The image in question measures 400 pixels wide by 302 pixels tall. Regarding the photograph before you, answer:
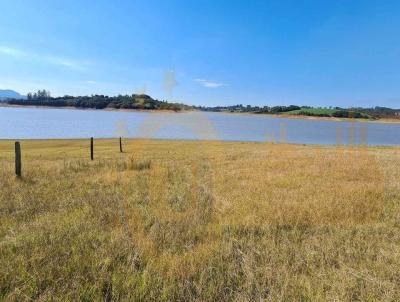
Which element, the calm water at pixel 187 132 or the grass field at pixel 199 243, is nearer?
the grass field at pixel 199 243

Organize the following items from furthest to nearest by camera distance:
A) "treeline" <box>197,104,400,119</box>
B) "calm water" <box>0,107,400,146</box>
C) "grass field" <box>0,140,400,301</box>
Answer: "treeline" <box>197,104,400,119</box> < "calm water" <box>0,107,400,146</box> < "grass field" <box>0,140,400,301</box>

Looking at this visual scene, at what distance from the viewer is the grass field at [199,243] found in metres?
3.34

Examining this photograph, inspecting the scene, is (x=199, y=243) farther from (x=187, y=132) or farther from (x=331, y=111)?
(x=331, y=111)

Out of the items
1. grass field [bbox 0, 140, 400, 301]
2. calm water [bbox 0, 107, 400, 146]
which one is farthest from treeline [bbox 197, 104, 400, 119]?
grass field [bbox 0, 140, 400, 301]

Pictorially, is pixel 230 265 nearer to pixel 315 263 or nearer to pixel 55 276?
pixel 315 263

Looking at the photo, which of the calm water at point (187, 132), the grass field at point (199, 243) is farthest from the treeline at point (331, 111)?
the grass field at point (199, 243)

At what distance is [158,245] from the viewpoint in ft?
14.5

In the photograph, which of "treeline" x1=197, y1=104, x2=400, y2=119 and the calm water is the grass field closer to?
the calm water

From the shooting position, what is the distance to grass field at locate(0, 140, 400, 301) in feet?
11.0

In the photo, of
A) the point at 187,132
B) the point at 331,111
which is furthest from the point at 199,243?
the point at 331,111

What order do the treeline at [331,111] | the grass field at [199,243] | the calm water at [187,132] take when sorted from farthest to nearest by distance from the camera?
the treeline at [331,111] → the calm water at [187,132] → the grass field at [199,243]

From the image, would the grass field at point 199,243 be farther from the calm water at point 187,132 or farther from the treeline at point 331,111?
the treeline at point 331,111

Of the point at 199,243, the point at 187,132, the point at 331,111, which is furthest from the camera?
the point at 331,111

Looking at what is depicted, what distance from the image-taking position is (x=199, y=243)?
452cm
